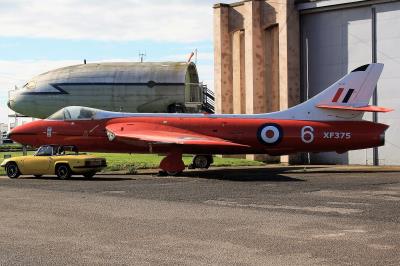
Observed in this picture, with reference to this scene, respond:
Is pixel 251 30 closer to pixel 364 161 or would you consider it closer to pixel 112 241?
pixel 364 161

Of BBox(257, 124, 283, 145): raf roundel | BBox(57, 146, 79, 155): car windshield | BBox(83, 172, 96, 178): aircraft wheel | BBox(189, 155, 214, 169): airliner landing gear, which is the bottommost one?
BBox(189, 155, 214, 169): airliner landing gear

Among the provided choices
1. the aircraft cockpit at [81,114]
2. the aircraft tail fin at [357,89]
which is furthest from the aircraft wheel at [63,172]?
the aircraft tail fin at [357,89]

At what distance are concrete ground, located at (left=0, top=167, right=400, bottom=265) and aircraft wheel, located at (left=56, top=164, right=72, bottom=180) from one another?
3820mm

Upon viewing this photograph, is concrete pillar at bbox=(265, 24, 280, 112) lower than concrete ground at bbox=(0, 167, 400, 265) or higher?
higher

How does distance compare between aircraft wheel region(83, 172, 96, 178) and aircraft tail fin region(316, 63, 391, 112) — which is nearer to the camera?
aircraft wheel region(83, 172, 96, 178)

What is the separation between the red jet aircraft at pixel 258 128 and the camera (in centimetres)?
2631

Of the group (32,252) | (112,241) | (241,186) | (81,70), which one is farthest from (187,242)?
(81,70)

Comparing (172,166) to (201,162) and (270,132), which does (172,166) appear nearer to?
(201,162)

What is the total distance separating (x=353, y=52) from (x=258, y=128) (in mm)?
11271

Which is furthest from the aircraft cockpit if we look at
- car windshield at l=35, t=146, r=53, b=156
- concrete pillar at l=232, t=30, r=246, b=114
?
concrete pillar at l=232, t=30, r=246, b=114

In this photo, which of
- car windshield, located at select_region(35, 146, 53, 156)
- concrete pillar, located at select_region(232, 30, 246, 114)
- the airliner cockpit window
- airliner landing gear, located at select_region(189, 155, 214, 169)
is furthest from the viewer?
the airliner cockpit window

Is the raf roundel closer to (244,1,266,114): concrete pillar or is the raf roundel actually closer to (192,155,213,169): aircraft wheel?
(192,155,213,169): aircraft wheel

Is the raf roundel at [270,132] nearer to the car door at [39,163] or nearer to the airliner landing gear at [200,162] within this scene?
→ the airliner landing gear at [200,162]

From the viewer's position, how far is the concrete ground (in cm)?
849
